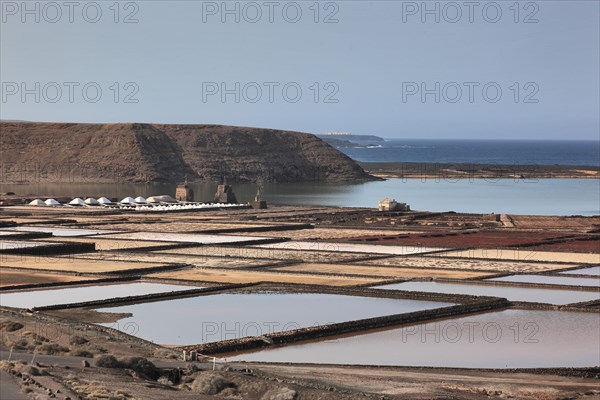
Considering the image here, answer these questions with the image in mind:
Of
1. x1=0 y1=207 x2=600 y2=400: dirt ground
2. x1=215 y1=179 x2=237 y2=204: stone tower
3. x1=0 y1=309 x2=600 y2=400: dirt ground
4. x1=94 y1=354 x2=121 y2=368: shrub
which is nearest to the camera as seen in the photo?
x1=0 y1=309 x2=600 y2=400: dirt ground

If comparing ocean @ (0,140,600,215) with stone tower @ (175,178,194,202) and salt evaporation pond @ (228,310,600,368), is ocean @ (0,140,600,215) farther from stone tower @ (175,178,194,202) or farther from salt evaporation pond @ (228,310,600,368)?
salt evaporation pond @ (228,310,600,368)

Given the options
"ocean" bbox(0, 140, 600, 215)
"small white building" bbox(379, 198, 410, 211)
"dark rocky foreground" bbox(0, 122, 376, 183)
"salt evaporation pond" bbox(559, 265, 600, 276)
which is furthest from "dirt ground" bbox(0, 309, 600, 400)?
"dark rocky foreground" bbox(0, 122, 376, 183)

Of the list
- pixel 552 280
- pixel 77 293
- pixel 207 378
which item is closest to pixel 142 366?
pixel 207 378

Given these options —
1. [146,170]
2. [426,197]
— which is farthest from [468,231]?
[146,170]

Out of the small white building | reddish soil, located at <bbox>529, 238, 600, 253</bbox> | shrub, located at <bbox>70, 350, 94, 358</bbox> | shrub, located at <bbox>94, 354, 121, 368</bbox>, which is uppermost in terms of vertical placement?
the small white building

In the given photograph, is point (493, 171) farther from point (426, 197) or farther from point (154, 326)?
point (154, 326)

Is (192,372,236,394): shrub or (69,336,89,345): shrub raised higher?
(69,336,89,345): shrub
